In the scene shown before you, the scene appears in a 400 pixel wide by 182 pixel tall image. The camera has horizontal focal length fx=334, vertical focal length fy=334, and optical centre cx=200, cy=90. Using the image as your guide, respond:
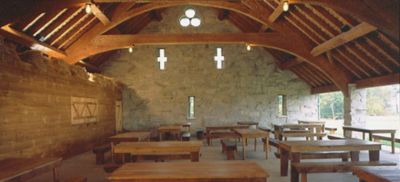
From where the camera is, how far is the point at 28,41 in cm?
766

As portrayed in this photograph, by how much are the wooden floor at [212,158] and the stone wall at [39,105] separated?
1.84 feet

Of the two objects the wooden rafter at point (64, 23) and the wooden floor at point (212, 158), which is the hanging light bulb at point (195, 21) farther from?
the wooden floor at point (212, 158)

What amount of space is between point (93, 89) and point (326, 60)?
6.88 meters

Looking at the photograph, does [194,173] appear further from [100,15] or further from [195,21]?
[195,21]

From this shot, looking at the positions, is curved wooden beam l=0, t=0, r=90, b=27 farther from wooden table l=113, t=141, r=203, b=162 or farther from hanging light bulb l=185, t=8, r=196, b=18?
hanging light bulb l=185, t=8, r=196, b=18

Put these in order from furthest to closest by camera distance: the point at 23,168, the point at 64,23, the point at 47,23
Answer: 1. the point at 64,23
2. the point at 47,23
3. the point at 23,168

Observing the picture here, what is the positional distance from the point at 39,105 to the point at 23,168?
355 cm

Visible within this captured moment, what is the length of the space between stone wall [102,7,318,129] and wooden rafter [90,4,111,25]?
437cm

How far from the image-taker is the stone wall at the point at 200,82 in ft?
44.2

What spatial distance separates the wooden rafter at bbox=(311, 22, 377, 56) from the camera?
22.6 feet

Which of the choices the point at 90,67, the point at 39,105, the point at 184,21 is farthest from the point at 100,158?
the point at 184,21

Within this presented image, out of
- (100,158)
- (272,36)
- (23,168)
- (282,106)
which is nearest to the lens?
(23,168)

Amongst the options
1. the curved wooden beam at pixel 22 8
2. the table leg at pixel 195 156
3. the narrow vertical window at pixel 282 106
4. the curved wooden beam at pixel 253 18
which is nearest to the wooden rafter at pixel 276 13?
the curved wooden beam at pixel 253 18

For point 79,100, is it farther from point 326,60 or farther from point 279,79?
point 279,79
